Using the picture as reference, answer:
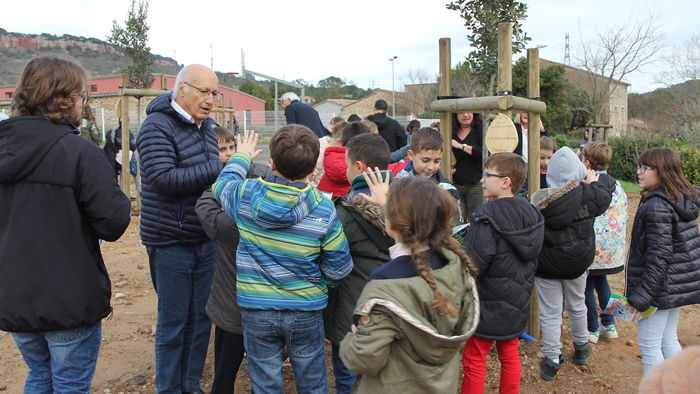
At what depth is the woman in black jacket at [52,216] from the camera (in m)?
2.20

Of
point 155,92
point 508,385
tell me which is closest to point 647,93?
point 155,92

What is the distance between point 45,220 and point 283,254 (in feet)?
3.27

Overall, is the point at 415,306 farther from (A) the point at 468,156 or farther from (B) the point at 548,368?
(A) the point at 468,156

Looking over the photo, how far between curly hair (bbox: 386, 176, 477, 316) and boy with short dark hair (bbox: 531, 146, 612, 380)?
175 cm

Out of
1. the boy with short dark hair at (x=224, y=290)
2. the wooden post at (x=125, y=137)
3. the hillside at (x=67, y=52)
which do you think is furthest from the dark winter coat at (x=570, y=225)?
the hillside at (x=67, y=52)

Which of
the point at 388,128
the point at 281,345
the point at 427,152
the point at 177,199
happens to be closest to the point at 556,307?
the point at 427,152

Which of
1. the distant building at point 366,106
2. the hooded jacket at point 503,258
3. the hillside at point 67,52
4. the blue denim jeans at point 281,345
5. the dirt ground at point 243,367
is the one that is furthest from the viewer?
the hillside at point 67,52

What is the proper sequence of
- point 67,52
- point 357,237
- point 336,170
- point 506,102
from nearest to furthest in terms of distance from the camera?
1. point 357,237
2. point 336,170
3. point 506,102
4. point 67,52

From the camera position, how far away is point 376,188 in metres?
2.74

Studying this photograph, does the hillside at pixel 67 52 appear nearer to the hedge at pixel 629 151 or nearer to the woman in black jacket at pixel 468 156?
the hedge at pixel 629 151

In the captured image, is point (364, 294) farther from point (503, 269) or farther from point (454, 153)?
point (454, 153)

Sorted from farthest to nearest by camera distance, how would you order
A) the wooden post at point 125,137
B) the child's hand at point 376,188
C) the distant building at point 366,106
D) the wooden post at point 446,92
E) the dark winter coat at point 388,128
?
1. the distant building at point 366,106
2. the wooden post at point 125,137
3. the dark winter coat at point 388,128
4. the wooden post at point 446,92
5. the child's hand at point 376,188

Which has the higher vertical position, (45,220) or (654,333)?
(45,220)

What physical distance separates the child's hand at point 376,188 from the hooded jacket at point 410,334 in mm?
555
